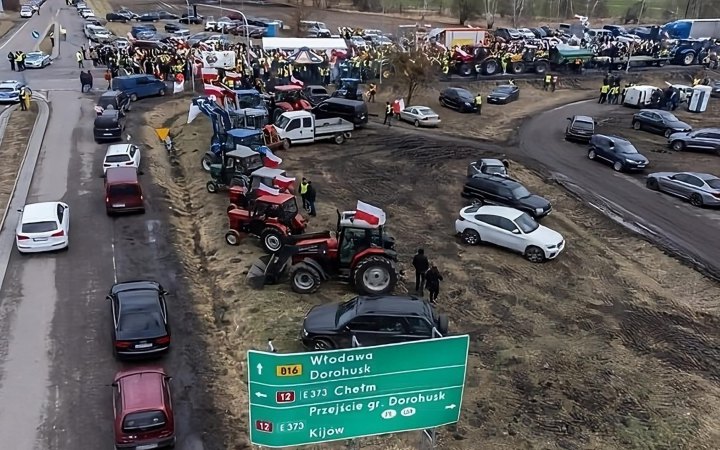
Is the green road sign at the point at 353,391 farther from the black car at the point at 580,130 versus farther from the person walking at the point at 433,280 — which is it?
the black car at the point at 580,130

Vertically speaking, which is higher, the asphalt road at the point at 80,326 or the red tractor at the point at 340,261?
the red tractor at the point at 340,261

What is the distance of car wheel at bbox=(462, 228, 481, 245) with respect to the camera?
72.9ft

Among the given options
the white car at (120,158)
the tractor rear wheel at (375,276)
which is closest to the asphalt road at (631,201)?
the tractor rear wheel at (375,276)

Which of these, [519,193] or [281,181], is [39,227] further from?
[519,193]

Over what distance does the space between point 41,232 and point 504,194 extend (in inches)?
660

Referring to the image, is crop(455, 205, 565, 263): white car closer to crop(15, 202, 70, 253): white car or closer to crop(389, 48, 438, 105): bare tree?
crop(15, 202, 70, 253): white car

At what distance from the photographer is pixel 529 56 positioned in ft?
172

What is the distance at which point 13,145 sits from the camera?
104 feet

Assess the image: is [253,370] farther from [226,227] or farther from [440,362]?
[226,227]

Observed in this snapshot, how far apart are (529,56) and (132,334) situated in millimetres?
45432

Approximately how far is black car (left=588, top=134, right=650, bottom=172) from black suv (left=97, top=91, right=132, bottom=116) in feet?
87.3

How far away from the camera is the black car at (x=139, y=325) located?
14930mm

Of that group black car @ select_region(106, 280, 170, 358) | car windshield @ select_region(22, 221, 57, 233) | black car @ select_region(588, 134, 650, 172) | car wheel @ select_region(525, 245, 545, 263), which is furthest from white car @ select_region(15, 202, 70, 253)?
black car @ select_region(588, 134, 650, 172)

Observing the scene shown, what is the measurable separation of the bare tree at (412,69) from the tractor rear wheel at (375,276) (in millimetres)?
26133
